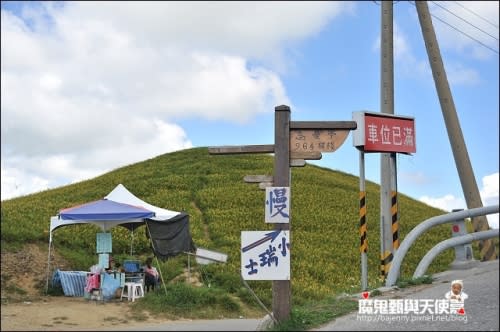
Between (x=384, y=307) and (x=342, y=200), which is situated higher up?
(x=342, y=200)

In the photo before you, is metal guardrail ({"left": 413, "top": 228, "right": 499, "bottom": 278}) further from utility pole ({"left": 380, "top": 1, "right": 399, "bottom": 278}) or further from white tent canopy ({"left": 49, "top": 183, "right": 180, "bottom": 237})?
white tent canopy ({"left": 49, "top": 183, "right": 180, "bottom": 237})

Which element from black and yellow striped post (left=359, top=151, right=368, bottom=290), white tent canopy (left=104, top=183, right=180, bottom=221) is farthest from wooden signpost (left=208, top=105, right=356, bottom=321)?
white tent canopy (left=104, top=183, right=180, bottom=221)

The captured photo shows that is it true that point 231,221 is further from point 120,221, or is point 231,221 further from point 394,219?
point 394,219

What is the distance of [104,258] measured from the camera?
15867mm

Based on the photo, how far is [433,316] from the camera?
8.19 meters

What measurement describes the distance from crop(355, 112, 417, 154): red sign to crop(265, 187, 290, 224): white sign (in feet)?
12.8

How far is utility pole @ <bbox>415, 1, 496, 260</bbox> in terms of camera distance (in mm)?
14844

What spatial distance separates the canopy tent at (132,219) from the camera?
15055mm

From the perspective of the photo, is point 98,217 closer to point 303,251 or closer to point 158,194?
point 303,251

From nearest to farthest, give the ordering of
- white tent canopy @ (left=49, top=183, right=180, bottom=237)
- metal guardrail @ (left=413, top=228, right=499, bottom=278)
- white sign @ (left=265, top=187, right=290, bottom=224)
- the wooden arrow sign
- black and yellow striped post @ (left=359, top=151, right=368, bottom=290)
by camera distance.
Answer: white sign @ (left=265, top=187, right=290, bottom=224)
the wooden arrow sign
metal guardrail @ (left=413, top=228, right=499, bottom=278)
black and yellow striped post @ (left=359, top=151, right=368, bottom=290)
white tent canopy @ (left=49, top=183, right=180, bottom=237)

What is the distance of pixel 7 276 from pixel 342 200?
19.8m

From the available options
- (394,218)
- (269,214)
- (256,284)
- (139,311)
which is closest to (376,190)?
(256,284)

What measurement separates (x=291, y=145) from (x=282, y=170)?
0.51 meters

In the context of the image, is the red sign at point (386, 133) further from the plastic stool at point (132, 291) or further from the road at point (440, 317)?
the plastic stool at point (132, 291)
